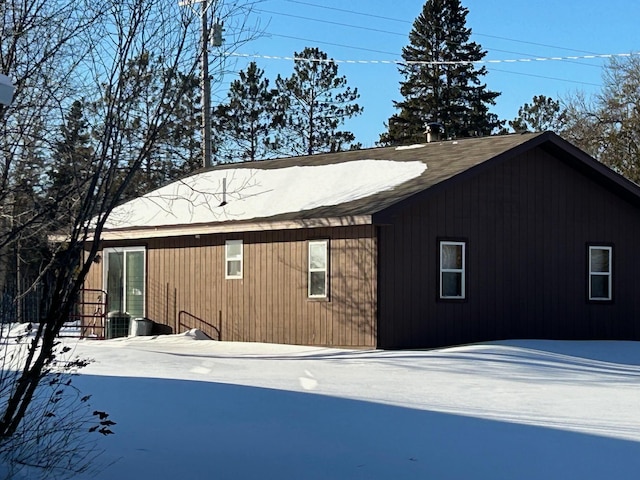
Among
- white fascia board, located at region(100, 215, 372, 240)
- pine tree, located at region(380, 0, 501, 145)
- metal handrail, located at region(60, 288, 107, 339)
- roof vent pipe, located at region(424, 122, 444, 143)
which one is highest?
pine tree, located at region(380, 0, 501, 145)

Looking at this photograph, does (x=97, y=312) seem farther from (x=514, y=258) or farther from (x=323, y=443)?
(x=323, y=443)

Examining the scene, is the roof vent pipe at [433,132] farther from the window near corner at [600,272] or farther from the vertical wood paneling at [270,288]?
the vertical wood paneling at [270,288]

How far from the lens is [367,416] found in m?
11.0

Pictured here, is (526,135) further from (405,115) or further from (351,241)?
(405,115)

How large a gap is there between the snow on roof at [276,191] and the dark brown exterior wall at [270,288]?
55cm

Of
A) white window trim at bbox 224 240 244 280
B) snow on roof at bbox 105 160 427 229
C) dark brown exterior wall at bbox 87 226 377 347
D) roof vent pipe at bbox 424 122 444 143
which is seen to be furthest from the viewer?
roof vent pipe at bbox 424 122 444 143

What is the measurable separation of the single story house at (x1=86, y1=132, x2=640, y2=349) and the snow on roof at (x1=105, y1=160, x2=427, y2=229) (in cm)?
7

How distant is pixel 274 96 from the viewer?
47.9 meters

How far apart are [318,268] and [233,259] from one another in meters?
2.52

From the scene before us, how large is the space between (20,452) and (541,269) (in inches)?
609

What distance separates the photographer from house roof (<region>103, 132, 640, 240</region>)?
2017cm

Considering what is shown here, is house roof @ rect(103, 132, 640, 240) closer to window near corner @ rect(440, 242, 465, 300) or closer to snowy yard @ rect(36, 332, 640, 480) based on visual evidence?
window near corner @ rect(440, 242, 465, 300)

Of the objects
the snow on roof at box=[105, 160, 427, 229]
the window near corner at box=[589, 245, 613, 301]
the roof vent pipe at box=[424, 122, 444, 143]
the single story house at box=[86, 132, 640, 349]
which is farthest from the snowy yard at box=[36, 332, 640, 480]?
the roof vent pipe at box=[424, 122, 444, 143]

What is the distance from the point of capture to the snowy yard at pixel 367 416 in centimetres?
864
